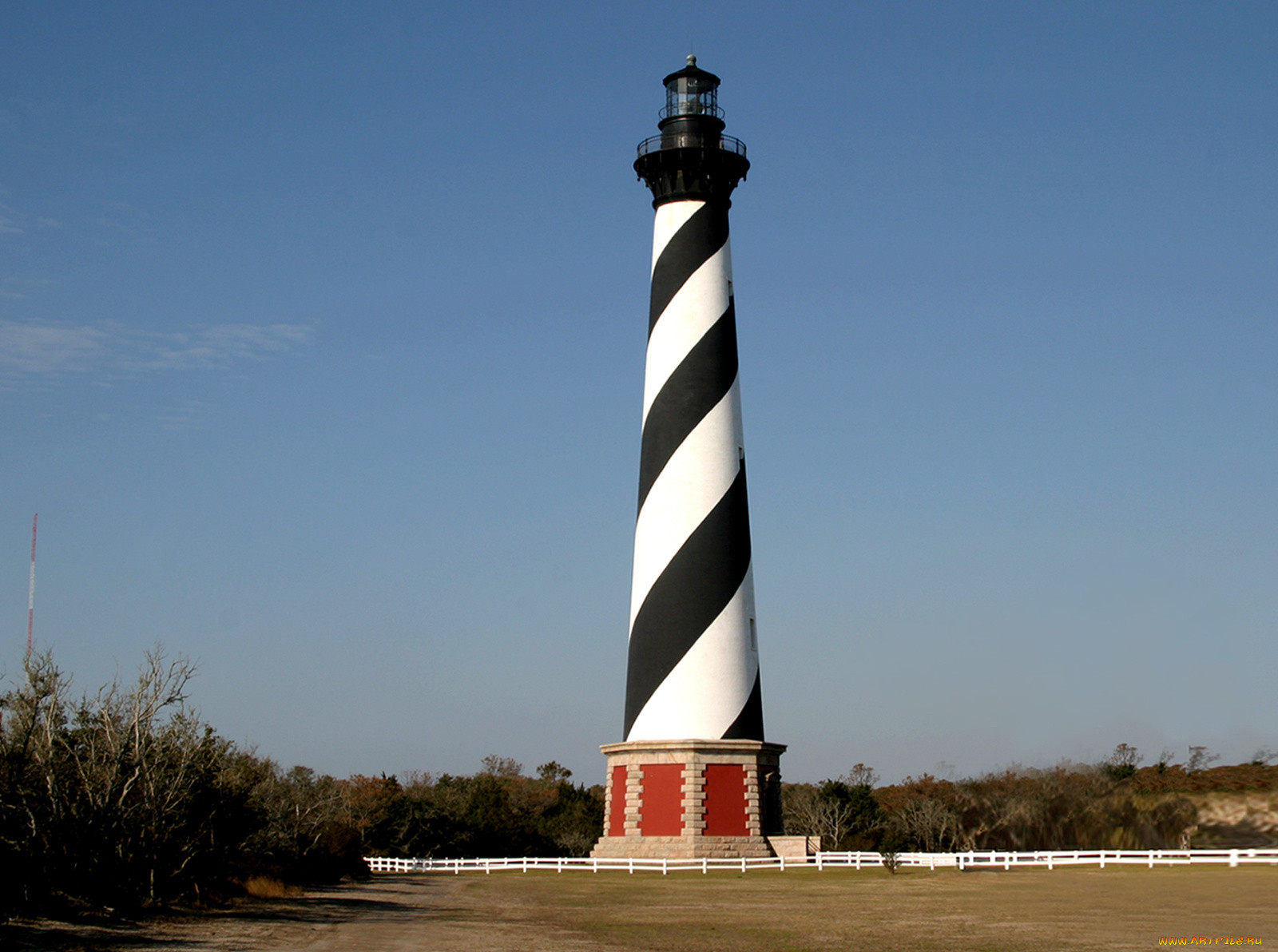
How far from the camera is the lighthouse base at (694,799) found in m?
36.0

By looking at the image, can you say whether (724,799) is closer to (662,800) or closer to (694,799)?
(694,799)

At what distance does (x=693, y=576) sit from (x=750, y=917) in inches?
639

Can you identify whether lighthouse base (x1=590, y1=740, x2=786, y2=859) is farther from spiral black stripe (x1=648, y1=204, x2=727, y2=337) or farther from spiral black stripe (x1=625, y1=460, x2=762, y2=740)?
spiral black stripe (x1=648, y1=204, x2=727, y2=337)

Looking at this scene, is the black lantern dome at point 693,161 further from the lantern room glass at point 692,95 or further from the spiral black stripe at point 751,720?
the spiral black stripe at point 751,720

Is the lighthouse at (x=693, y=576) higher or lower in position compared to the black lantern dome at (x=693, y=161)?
lower

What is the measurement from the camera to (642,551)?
3803 cm

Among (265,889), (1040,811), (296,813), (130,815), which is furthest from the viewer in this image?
(1040,811)

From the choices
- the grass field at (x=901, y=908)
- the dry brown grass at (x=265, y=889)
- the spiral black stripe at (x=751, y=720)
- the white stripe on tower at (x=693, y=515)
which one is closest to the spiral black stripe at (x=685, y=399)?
the white stripe on tower at (x=693, y=515)

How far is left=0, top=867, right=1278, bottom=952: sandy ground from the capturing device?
1623 cm

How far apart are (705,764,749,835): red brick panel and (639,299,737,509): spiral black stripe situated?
8103 mm

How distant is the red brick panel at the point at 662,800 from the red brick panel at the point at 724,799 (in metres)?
0.78

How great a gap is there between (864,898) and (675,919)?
18.7 feet

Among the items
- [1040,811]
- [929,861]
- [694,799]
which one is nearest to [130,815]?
[694,799]

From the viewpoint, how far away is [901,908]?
22.6 m
